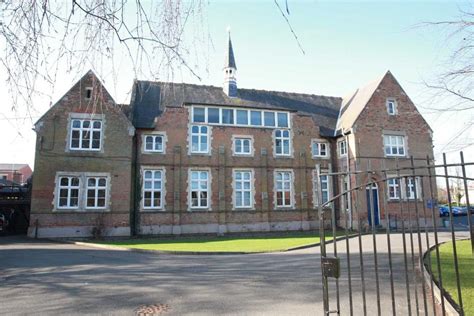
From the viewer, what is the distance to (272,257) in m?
13.0

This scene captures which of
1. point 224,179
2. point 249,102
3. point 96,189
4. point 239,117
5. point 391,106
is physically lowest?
point 96,189

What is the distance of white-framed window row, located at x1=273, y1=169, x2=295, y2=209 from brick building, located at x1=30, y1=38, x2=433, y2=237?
0.07 m

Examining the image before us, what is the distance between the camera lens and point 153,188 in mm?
22969

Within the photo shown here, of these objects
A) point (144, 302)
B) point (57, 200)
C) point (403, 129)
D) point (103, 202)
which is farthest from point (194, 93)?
point (144, 302)

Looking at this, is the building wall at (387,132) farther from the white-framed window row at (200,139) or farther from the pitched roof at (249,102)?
the white-framed window row at (200,139)

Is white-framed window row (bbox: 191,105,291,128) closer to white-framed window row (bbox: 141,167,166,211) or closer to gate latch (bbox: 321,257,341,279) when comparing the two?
white-framed window row (bbox: 141,167,166,211)

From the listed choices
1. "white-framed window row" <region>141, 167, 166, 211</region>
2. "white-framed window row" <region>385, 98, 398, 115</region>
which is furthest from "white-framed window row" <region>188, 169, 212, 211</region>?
"white-framed window row" <region>385, 98, 398, 115</region>

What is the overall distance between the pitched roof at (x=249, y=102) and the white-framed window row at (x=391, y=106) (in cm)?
418

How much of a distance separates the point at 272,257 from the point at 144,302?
668cm

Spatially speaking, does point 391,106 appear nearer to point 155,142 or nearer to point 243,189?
point 243,189

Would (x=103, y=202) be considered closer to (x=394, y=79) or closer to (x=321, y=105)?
(x=321, y=105)

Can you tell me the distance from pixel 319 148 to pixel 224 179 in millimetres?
8081

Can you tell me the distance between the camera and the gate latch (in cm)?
418

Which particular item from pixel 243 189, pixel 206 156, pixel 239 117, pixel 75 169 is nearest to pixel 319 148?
pixel 239 117
